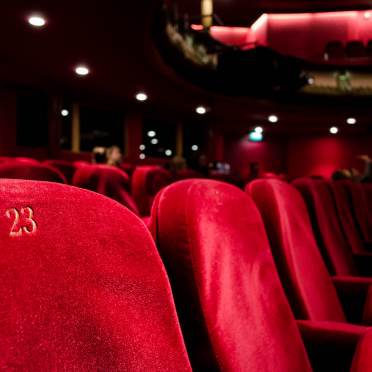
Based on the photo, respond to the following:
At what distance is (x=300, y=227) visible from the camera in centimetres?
138

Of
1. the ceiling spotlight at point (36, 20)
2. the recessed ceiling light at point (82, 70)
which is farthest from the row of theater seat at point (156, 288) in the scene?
the recessed ceiling light at point (82, 70)

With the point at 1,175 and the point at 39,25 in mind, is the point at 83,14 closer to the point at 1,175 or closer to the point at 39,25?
the point at 39,25

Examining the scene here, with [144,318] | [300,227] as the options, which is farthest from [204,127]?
[144,318]

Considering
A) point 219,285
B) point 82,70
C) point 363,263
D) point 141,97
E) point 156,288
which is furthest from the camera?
point 141,97

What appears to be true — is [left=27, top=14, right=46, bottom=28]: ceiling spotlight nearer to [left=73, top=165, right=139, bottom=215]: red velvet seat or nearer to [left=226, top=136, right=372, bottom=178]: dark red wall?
[left=73, top=165, right=139, bottom=215]: red velvet seat

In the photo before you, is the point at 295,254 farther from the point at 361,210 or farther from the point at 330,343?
the point at 361,210

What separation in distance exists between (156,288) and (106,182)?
1701 mm

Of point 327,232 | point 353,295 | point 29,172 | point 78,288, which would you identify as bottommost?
point 353,295

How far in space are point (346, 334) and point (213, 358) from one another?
1.58ft

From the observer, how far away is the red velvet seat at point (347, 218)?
2.31 m

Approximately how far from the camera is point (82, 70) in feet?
23.1

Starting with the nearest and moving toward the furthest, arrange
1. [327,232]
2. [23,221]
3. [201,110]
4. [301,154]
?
[23,221]
[327,232]
[201,110]
[301,154]

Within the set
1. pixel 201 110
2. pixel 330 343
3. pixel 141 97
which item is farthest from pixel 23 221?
pixel 201 110

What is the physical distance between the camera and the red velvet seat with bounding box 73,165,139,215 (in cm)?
217
